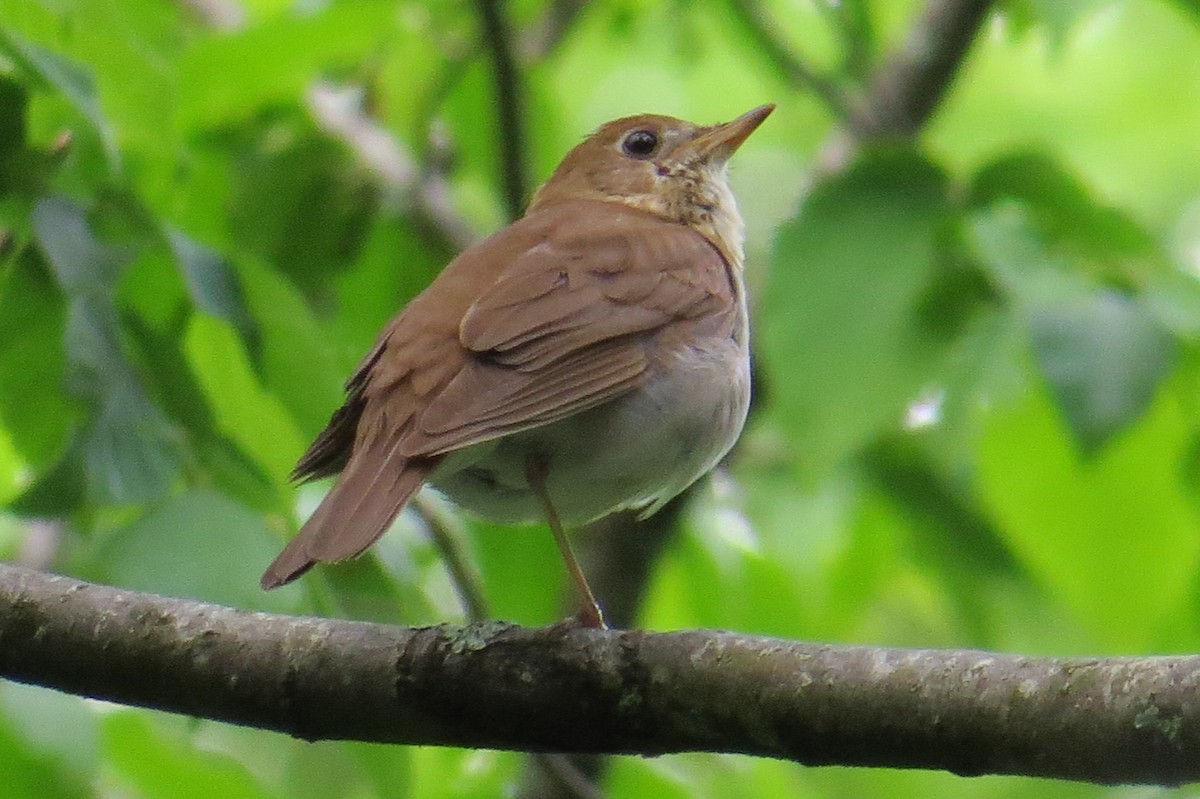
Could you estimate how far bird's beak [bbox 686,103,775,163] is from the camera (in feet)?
19.9

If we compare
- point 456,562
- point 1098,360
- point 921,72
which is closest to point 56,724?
point 456,562

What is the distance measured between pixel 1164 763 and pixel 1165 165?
29.8ft

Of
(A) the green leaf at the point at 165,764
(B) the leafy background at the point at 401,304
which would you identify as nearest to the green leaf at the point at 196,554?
(B) the leafy background at the point at 401,304

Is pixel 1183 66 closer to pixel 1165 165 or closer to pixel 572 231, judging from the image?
pixel 1165 165

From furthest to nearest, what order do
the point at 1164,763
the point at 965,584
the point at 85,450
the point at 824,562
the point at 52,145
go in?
the point at 824,562 → the point at 965,584 → the point at 52,145 → the point at 85,450 → the point at 1164,763

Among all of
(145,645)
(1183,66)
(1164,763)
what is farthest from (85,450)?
(1183,66)

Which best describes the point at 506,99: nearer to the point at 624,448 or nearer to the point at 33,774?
the point at 624,448

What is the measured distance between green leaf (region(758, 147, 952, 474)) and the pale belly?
0.59 feet

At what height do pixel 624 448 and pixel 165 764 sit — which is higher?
pixel 624 448

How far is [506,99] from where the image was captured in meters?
5.67

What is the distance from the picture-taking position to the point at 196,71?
511 centimetres

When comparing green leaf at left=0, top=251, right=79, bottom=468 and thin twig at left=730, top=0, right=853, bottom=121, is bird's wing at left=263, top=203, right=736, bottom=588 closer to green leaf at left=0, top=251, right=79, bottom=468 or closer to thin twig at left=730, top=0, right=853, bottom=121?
green leaf at left=0, top=251, right=79, bottom=468

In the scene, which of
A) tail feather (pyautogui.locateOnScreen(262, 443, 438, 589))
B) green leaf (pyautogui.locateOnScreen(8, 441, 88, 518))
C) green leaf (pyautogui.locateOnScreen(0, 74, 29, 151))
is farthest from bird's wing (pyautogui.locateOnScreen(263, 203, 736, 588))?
green leaf (pyautogui.locateOnScreen(0, 74, 29, 151))

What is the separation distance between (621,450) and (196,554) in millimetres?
1253
